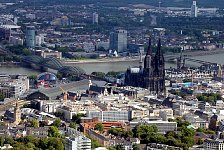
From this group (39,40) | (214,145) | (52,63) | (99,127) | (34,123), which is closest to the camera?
(214,145)

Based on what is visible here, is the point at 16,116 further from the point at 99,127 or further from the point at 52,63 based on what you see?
the point at 52,63

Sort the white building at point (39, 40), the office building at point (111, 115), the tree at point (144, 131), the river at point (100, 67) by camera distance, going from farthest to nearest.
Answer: the white building at point (39, 40) < the river at point (100, 67) < the office building at point (111, 115) < the tree at point (144, 131)

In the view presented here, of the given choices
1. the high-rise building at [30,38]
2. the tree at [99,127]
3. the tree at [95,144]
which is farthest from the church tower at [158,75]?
the high-rise building at [30,38]

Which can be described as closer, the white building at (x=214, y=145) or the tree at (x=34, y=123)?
the white building at (x=214, y=145)

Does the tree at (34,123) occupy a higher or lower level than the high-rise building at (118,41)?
higher

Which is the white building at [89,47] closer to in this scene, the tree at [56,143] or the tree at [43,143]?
the tree at [43,143]

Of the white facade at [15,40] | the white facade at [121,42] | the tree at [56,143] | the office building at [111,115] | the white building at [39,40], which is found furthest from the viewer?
the white facade at [15,40]

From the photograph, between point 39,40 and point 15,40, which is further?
point 15,40

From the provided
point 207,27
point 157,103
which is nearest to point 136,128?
point 157,103

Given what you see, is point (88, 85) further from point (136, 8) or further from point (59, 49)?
point (136, 8)

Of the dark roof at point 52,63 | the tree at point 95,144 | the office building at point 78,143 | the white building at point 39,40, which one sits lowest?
the white building at point 39,40

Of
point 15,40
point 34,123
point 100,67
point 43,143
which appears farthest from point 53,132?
point 15,40
